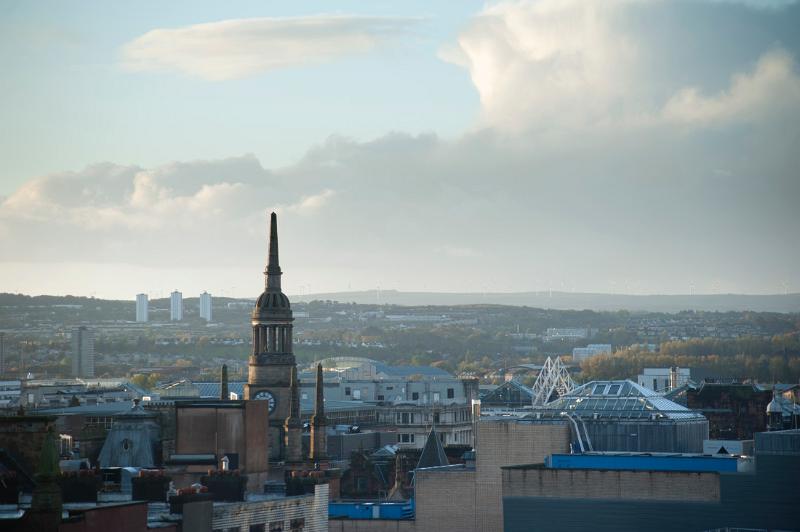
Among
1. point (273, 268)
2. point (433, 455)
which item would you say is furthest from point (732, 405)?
point (433, 455)

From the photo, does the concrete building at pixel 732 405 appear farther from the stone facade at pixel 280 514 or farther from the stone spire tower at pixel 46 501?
the stone spire tower at pixel 46 501

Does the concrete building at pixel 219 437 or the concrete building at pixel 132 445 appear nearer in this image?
the concrete building at pixel 219 437

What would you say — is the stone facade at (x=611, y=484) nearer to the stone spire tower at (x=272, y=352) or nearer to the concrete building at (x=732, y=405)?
the stone spire tower at (x=272, y=352)

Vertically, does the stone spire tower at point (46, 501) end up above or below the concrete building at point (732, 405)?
below

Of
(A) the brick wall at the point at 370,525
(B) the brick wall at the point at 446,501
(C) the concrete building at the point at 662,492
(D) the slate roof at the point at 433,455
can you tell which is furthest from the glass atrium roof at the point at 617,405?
(D) the slate roof at the point at 433,455

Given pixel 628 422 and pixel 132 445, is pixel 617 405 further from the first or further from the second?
pixel 132 445

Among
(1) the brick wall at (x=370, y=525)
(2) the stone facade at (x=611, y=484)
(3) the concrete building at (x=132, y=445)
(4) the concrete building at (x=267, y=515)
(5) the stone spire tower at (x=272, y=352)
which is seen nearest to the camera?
(4) the concrete building at (x=267, y=515)

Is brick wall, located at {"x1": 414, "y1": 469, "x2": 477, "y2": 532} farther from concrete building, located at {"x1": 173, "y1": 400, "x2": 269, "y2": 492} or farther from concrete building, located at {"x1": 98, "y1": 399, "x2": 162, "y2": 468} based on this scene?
concrete building, located at {"x1": 98, "y1": 399, "x2": 162, "y2": 468}

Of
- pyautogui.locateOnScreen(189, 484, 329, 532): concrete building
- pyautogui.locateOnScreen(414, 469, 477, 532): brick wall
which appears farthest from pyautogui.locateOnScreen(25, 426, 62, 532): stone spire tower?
pyautogui.locateOnScreen(414, 469, 477, 532): brick wall

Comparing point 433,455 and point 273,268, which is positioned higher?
point 273,268

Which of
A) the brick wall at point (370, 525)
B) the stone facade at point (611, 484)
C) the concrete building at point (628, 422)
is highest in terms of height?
the concrete building at point (628, 422)

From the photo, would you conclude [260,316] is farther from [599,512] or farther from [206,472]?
[599,512]

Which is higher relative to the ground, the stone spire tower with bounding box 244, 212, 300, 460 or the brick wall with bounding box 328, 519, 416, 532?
the stone spire tower with bounding box 244, 212, 300, 460

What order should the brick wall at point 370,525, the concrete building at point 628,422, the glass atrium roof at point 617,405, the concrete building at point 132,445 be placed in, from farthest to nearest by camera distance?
the concrete building at point 132,445 < the glass atrium roof at point 617,405 < the concrete building at point 628,422 < the brick wall at point 370,525
